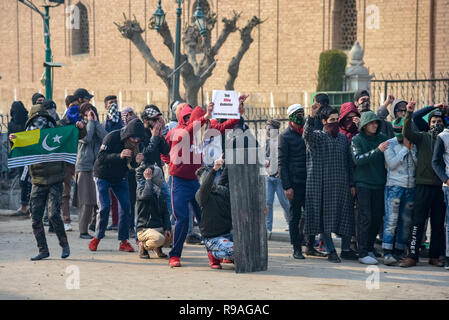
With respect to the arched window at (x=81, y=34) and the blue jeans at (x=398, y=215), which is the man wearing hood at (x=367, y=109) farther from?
the arched window at (x=81, y=34)

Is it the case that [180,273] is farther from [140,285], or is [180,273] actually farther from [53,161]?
[53,161]

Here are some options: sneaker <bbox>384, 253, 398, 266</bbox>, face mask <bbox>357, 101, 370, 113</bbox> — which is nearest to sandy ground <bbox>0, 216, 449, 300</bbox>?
A: sneaker <bbox>384, 253, 398, 266</bbox>

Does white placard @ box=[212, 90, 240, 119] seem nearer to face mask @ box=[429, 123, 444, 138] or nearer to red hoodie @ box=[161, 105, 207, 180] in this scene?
red hoodie @ box=[161, 105, 207, 180]

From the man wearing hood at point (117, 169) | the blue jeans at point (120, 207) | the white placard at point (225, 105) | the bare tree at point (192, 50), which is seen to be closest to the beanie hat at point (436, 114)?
the white placard at point (225, 105)

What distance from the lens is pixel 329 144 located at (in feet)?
32.8

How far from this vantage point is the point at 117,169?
34.6 feet

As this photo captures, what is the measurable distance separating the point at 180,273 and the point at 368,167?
2.61 metres

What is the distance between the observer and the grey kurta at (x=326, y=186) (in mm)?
9922

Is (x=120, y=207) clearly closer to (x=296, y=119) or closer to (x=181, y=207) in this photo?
(x=181, y=207)

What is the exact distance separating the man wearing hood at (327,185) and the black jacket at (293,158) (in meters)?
0.11

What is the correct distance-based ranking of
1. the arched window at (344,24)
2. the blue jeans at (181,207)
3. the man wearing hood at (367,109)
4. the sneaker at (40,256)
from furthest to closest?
the arched window at (344,24) → the man wearing hood at (367,109) → the sneaker at (40,256) → the blue jeans at (181,207)

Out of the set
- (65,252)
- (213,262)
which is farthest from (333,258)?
(65,252)

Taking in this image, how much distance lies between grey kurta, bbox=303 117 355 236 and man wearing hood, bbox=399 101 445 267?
757mm

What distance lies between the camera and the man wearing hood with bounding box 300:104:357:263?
9.91m
